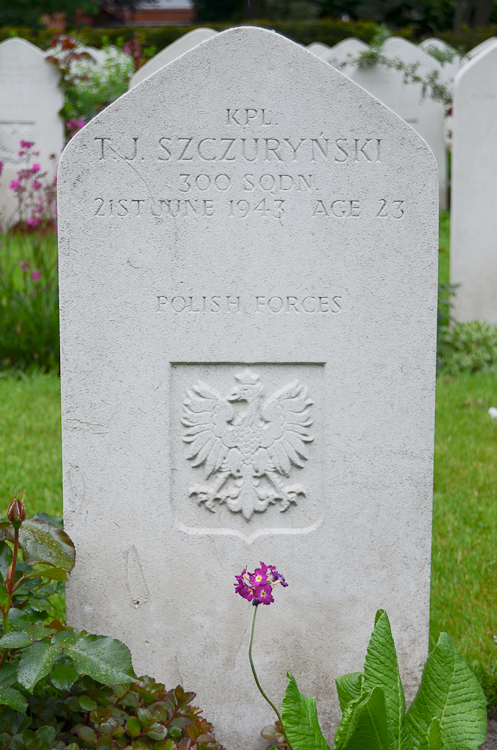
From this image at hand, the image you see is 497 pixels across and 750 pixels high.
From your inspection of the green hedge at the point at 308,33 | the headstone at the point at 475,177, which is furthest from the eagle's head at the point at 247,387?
the green hedge at the point at 308,33

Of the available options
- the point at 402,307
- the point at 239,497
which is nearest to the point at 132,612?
the point at 239,497

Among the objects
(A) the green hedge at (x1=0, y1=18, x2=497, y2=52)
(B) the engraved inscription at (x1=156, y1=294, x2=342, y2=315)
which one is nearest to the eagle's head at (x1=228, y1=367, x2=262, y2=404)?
(B) the engraved inscription at (x1=156, y1=294, x2=342, y2=315)

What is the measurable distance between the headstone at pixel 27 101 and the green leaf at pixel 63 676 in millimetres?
7767

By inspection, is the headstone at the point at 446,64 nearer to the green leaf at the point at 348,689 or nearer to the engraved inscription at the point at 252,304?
the engraved inscription at the point at 252,304

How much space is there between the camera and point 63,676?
1.68m

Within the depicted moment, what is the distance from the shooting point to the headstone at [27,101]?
8.79 metres

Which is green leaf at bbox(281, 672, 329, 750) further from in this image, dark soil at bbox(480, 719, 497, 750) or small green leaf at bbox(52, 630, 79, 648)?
dark soil at bbox(480, 719, 497, 750)

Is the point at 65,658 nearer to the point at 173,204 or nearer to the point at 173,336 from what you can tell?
the point at 173,336

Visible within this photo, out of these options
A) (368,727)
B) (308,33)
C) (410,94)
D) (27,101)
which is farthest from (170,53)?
(308,33)

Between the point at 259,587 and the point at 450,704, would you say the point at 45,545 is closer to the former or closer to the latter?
the point at 259,587

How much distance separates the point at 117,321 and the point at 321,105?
0.71m

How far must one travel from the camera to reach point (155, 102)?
1876 millimetres

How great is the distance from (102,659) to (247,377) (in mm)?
745

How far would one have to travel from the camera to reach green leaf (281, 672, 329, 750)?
5.35ft
